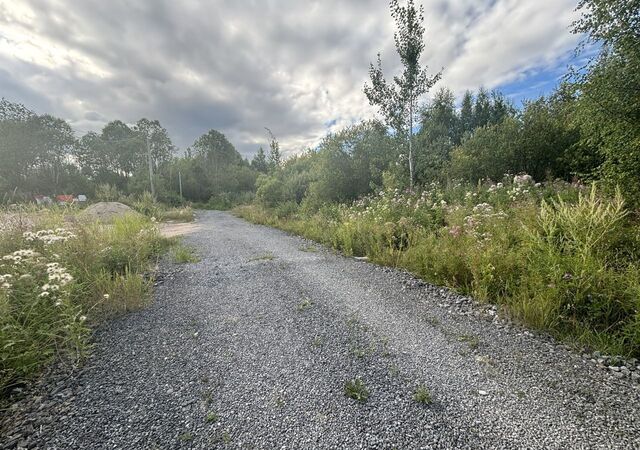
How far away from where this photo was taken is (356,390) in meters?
1.90

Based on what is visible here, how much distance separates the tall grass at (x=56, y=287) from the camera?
213cm

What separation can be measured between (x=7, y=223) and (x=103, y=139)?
4900 centimetres

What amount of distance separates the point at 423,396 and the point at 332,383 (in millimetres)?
681

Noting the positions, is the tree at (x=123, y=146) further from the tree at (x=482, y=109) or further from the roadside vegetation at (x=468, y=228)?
the tree at (x=482, y=109)

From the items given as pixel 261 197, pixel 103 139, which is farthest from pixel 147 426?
pixel 103 139

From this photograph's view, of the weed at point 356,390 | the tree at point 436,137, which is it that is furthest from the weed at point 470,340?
the tree at point 436,137

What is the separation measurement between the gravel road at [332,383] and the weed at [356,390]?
0.04 meters

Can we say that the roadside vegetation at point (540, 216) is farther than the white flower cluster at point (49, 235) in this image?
No

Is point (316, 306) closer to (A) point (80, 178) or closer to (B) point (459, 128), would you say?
(B) point (459, 128)

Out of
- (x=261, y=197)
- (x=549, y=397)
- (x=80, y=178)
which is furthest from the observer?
(x=80, y=178)

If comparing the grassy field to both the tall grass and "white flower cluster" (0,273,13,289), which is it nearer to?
the tall grass

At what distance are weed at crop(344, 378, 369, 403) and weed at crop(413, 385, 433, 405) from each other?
1.18ft

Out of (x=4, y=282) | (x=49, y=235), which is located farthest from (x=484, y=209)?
(x=49, y=235)

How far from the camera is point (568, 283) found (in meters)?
2.59
